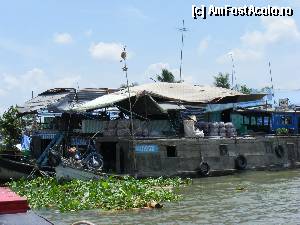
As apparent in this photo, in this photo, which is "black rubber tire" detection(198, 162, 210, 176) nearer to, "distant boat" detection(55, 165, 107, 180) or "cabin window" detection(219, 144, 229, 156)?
"cabin window" detection(219, 144, 229, 156)

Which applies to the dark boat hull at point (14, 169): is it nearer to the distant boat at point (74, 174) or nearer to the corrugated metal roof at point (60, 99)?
the distant boat at point (74, 174)

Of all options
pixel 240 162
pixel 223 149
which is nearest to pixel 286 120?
pixel 240 162

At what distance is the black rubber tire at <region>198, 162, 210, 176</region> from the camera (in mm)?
23531

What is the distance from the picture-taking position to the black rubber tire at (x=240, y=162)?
25.2 metres

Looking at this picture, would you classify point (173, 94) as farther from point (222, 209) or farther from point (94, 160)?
point (222, 209)

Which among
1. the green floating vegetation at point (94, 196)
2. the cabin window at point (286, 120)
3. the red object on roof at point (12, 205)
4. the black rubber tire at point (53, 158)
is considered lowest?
the green floating vegetation at point (94, 196)

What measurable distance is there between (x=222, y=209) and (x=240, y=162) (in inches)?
437

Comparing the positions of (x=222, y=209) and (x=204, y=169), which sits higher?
(x=204, y=169)

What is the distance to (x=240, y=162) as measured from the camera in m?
25.4

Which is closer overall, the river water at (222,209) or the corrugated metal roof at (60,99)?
the river water at (222,209)

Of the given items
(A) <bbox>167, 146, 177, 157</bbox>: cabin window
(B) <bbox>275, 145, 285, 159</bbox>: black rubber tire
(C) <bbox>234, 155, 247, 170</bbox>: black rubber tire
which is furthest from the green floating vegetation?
(B) <bbox>275, 145, 285, 159</bbox>: black rubber tire

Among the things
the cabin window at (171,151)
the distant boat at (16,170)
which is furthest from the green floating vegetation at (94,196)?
the cabin window at (171,151)

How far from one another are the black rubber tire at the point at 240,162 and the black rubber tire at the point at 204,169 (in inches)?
82.1

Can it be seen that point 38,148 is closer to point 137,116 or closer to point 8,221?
point 137,116
